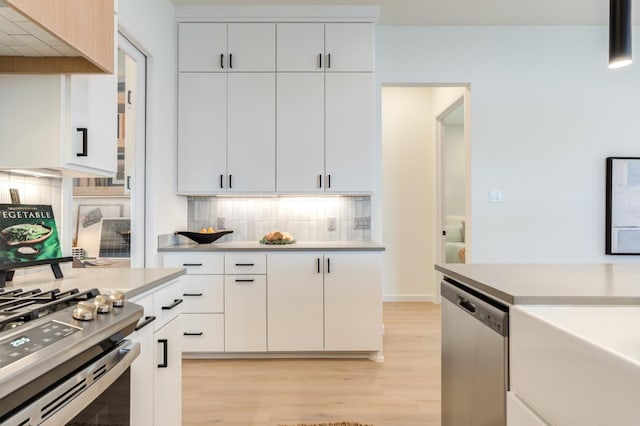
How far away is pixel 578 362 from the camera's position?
0.83 m

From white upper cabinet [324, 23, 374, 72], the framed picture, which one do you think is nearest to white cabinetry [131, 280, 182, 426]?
white upper cabinet [324, 23, 374, 72]

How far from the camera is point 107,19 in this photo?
5.26 feet

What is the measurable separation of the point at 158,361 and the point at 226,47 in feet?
8.76

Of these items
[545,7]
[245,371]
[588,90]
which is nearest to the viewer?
[245,371]

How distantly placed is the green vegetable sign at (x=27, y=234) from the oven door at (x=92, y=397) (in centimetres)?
73


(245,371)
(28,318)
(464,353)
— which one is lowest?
(245,371)

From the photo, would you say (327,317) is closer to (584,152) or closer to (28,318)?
(28,318)

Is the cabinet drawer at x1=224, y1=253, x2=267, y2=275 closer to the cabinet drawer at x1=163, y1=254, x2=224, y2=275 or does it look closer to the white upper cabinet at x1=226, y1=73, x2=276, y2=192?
the cabinet drawer at x1=163, y1=254, x2=224, y2=275

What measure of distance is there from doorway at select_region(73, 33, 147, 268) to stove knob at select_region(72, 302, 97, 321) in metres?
1.46

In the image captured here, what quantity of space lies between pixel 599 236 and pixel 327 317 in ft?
8.68

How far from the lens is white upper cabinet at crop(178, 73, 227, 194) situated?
134 inches

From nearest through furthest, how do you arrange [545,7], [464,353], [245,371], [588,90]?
[464,353]
[245,371]
[545,7]
[588,90]

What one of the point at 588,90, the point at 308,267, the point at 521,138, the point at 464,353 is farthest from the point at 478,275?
the point at 588,90

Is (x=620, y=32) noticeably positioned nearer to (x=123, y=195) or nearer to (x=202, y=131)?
(x=123, y=195)
